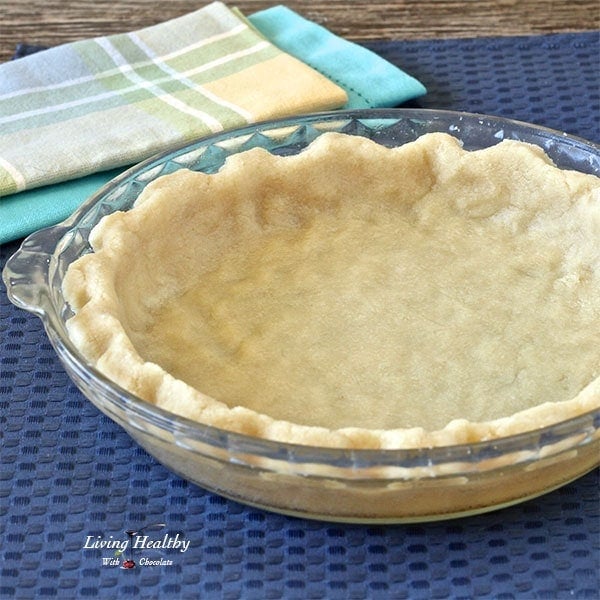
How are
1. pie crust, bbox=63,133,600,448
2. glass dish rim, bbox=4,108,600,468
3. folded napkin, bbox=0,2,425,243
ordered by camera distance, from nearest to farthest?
1. glass dish rim, bbox=4,108,600,468
2. pie crust, bbox=63,133,600,448
3. folded napkin, bbox=0,2,425,243

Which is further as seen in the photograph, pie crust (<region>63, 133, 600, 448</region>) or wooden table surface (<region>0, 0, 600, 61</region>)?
wooden table surface (<region>0, 0, 600, 61</region>)

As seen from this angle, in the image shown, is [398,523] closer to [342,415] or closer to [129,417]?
[342,415]

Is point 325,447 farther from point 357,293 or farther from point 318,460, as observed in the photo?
point 357,293

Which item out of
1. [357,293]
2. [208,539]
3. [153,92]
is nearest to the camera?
[208,539]

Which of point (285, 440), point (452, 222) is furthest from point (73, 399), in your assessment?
point (452, 222)

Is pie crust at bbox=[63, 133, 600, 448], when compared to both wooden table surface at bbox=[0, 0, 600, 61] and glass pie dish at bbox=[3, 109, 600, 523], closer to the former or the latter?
glass pie dish at bbox=[3, 109, 600, 523]

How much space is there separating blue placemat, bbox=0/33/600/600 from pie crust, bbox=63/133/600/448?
0.10 m

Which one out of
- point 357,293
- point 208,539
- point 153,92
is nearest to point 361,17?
point 153,92

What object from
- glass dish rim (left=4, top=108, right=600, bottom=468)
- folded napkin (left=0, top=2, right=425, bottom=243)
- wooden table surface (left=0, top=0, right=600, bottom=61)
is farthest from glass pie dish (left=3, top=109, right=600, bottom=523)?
wooden table surface (left=0, top=0, right=600, bottom=61)

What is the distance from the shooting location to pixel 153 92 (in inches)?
71.6

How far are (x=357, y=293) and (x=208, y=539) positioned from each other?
1.21 ft

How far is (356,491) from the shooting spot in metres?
1.00

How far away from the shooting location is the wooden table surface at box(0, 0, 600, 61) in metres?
2.17

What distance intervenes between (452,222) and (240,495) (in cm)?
52
